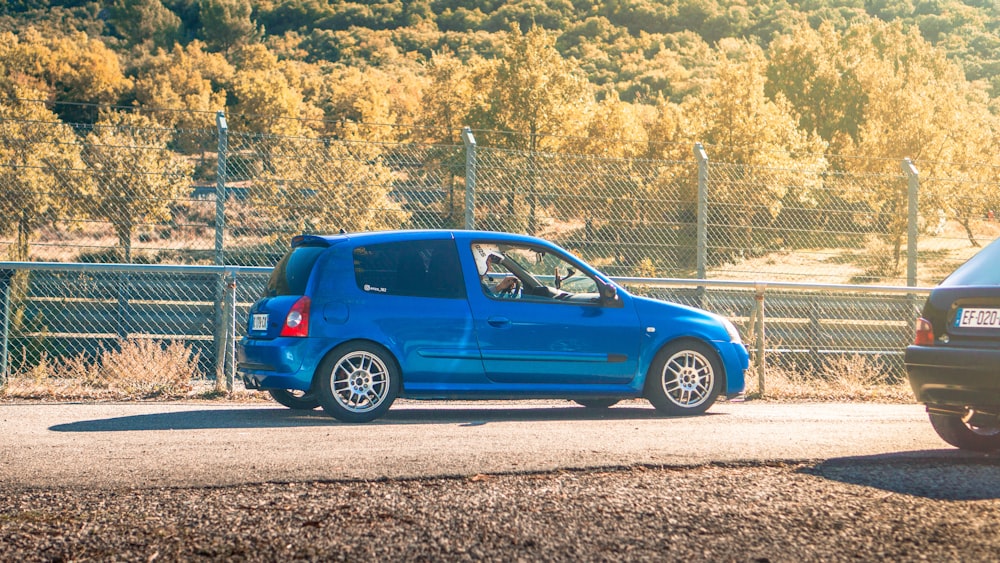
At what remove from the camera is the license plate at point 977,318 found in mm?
6480

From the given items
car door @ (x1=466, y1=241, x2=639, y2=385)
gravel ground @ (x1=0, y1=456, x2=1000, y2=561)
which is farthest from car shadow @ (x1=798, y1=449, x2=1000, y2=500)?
car door @ (x1=466, y1=241, x2=639, y2=385)

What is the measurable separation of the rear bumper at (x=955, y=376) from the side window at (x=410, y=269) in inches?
140

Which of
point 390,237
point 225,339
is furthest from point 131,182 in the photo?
point 390,237

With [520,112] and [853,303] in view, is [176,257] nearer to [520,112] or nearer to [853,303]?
[853,303]

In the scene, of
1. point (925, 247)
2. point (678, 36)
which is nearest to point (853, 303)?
point (925, 247)

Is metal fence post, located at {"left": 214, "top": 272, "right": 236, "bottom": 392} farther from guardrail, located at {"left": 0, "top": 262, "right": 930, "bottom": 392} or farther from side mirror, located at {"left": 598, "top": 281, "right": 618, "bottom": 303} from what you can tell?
side mirror, located at {"left": 598, "top": 281, "right": 618, "bottom": 303}

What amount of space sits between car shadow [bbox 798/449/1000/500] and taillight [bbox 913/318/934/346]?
695 millimetres

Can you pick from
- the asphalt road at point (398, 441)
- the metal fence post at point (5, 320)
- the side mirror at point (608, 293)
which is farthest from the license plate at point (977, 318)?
the metal fence post at point (5, 320)

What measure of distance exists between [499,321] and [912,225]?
621 centimetres

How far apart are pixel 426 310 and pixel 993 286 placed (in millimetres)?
4127

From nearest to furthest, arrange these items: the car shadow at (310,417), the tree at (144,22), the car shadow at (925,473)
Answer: the car shadow at (925,473)
the car shadow at (310,417)
the tree at (144,22)

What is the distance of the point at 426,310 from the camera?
8.67 m

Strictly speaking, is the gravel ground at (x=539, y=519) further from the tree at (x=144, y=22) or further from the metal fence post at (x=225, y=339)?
the tree at (x=144, y=22)

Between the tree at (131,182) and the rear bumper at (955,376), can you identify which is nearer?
the rear bumper at (955,376)
